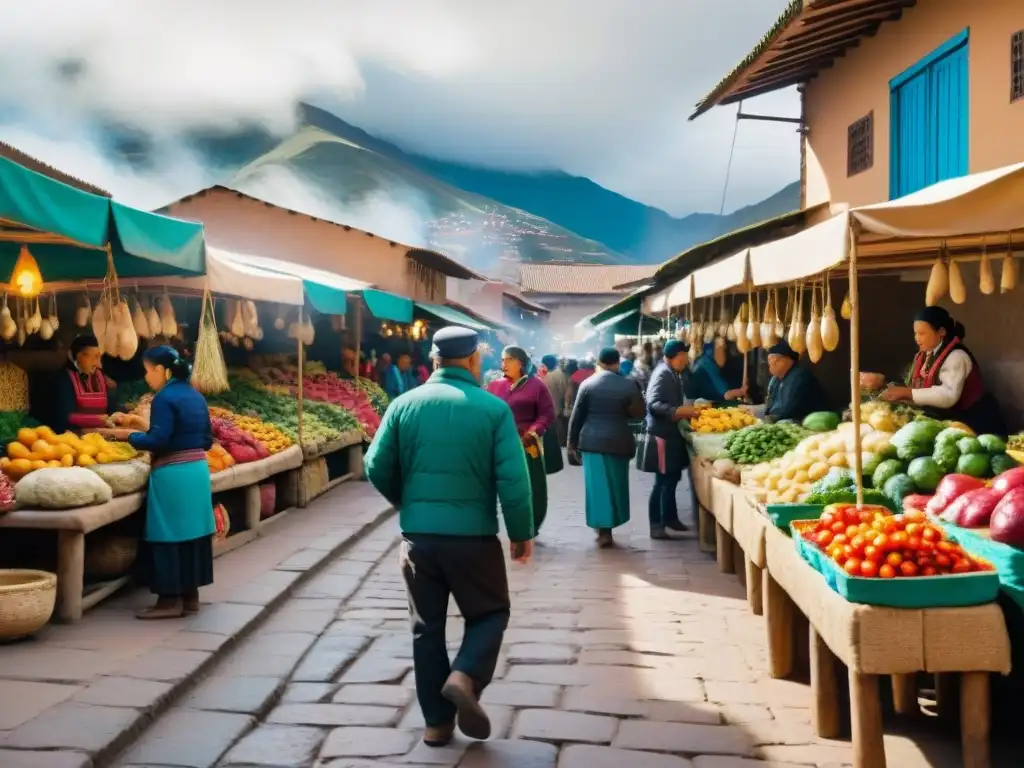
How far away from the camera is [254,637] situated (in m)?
6.24

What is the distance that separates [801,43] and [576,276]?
207ft

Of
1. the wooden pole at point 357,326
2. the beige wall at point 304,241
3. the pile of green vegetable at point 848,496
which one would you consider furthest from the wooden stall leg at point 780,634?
the beige wall at point 304,241

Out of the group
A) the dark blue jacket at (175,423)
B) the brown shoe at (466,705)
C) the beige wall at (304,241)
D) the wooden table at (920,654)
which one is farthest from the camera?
the beige wall at (304,241)

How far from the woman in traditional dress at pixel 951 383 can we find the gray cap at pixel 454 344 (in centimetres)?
379

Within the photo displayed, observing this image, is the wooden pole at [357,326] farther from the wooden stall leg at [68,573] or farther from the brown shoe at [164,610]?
the wooden stall leg at [68,573]

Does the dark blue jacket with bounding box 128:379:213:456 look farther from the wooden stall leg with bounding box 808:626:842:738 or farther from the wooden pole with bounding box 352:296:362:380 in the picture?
the wooden pole with bounding box 352:296:362:380

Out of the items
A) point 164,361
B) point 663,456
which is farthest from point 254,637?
point 663,456

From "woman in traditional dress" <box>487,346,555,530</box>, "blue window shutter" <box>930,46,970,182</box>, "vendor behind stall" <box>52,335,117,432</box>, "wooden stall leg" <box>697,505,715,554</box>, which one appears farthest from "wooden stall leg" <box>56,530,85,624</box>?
"blue window shutter" <box>930,46,970,182</box>

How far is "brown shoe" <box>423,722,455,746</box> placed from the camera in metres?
4.43

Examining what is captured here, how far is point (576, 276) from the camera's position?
74.3 meters

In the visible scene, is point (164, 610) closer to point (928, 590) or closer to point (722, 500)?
point (722, 500)

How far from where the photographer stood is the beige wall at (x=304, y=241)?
25531mm

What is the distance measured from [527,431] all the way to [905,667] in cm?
568

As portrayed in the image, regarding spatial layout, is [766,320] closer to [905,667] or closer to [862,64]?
[862,64]
